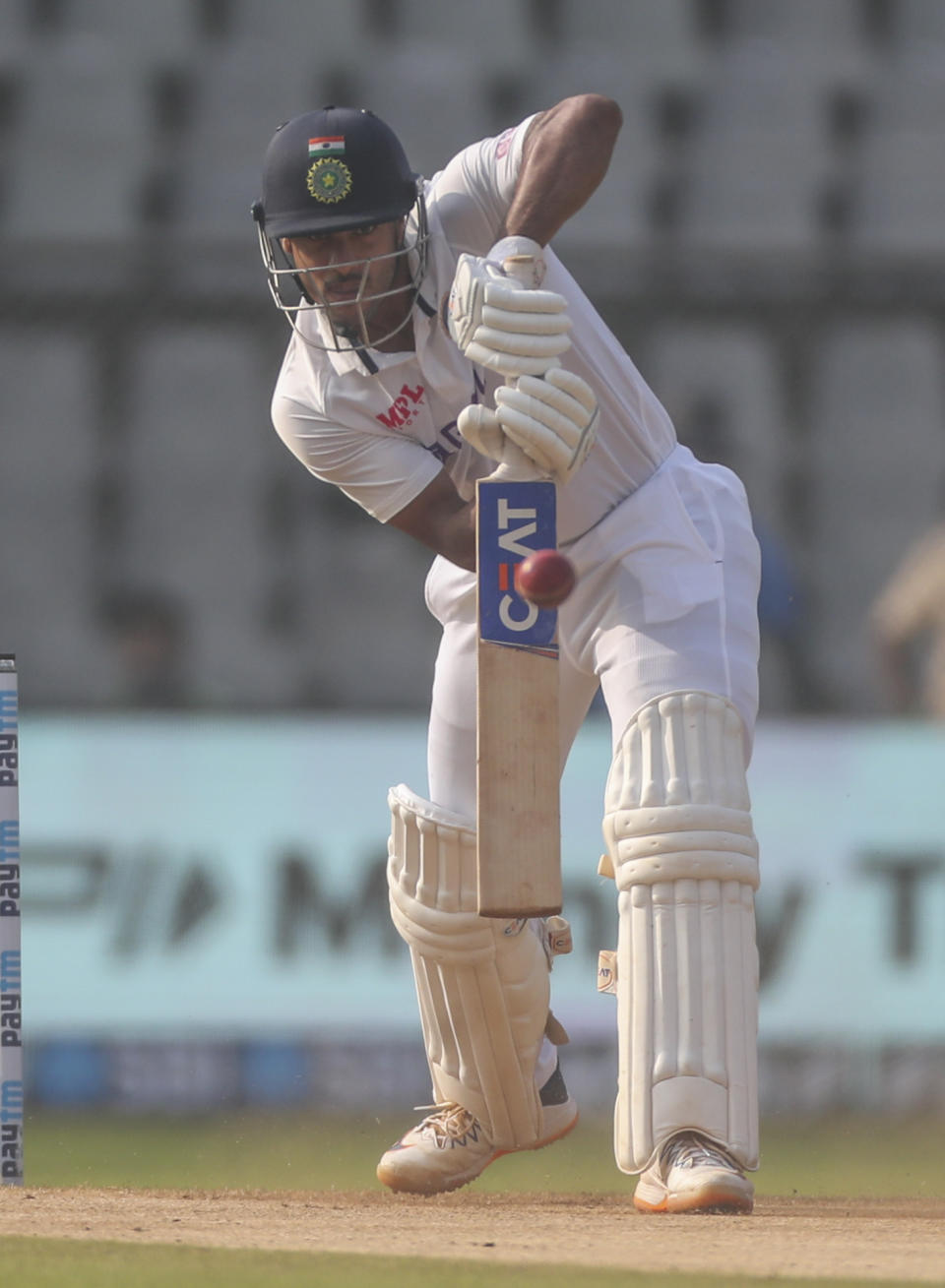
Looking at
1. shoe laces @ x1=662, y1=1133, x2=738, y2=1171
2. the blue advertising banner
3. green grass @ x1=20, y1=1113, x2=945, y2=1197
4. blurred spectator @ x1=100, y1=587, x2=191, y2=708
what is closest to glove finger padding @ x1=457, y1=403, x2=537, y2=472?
shoe laces @ x1=662, y1=1133, x2=738, y2=1171

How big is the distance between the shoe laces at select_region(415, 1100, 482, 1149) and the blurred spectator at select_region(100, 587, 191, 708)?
2.46 m

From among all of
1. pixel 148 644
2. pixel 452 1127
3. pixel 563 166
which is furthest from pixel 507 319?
pixel 148 644

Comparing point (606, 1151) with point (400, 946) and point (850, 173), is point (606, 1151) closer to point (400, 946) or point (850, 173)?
point (400, 946)

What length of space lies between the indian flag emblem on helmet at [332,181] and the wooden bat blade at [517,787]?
57cm

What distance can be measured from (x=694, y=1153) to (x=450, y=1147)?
24.8 inches

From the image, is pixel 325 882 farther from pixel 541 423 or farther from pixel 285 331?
pixel 541 423

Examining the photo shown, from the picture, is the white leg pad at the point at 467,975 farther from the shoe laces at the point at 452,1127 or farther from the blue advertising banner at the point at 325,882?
the blue advertising banner at the point at 325,882

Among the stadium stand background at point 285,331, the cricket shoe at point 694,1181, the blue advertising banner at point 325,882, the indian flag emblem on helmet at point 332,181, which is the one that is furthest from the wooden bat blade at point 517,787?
the stadium stand background at point 285,331

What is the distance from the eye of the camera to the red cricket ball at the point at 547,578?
228 cm

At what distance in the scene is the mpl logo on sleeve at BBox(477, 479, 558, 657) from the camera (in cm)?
246

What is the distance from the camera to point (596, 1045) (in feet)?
15.3

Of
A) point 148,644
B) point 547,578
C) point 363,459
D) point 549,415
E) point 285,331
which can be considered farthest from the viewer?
point 285,331

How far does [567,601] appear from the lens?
8.84 feet

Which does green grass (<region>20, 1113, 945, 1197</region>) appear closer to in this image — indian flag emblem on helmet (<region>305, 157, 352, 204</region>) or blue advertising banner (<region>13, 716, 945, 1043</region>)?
blue advertising banner (<region>13, 716, 945, 1043</region>)
